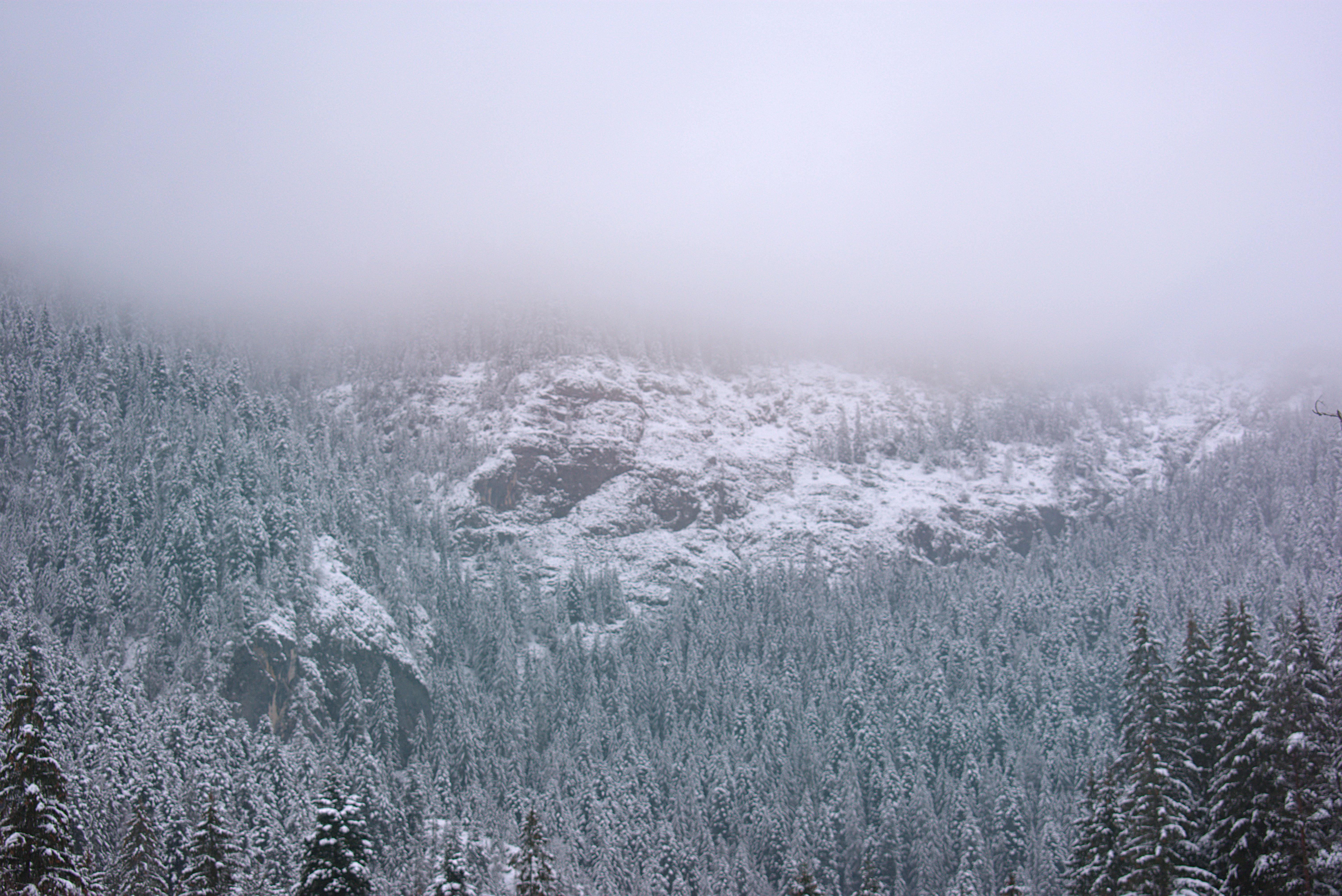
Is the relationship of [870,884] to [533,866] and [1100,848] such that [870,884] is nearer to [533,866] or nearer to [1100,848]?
[1100,848]

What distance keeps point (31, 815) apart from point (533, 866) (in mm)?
15747

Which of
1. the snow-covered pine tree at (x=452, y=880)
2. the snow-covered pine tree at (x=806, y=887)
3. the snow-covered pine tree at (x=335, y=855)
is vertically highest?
the snow-covered pine tree at (x=335, y=855)

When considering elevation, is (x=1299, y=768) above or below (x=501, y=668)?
above

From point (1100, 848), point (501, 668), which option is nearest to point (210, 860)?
point (1100, 848)

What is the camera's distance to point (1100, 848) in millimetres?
36500

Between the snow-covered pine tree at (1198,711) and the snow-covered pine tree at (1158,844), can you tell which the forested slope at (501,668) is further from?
the snow-covered pine tree at (1158,844)

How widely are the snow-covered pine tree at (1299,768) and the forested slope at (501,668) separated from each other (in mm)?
18735

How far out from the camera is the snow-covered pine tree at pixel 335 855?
105 ft

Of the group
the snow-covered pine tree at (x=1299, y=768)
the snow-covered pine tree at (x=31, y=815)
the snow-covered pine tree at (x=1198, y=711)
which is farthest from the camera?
the snow-covered pine tree at (x=1198, y=711)

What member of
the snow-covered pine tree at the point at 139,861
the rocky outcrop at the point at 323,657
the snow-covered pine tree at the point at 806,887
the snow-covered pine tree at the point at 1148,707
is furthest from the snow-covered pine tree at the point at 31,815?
the rocky outcrop at the point at 323,657

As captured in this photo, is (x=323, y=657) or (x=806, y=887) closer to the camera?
(x=806, y=887)

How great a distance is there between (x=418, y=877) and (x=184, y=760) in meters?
27.6

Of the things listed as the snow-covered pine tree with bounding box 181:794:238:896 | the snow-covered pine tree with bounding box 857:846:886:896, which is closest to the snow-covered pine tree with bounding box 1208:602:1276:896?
the snow-covered pine tree with bounding box 857:846:886:896

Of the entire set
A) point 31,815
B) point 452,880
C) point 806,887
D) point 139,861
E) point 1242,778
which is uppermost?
point 1242,778
